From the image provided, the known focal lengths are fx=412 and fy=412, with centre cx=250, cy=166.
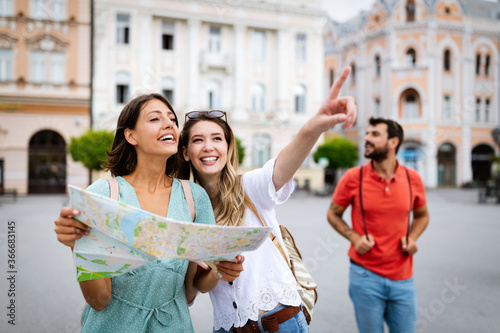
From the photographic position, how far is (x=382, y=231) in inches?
111

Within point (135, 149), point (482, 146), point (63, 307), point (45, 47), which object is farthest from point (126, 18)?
point (482, 146)

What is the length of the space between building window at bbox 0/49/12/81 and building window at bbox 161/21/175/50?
8399mm

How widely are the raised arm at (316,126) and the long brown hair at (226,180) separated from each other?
188mm

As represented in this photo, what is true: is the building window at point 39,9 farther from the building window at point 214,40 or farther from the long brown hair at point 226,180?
the long brown hair at point 226,180

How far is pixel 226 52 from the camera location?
2638 centimetres

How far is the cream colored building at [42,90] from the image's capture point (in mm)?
22281

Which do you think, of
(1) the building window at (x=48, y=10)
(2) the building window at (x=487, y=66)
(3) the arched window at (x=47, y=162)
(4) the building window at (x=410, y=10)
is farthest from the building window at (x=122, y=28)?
(2) the building window at (x=487, y=66)

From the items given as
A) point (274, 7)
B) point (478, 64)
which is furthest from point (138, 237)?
point (478, 64)

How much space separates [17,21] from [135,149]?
25137mm

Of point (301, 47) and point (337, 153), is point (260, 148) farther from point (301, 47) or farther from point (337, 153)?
point (301, 47)

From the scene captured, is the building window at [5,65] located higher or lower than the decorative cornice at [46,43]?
lower

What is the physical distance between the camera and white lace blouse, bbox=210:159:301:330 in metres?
1.77

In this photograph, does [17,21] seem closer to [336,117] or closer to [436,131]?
[336,117]

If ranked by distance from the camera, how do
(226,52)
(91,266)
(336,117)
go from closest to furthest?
(91,266) → (336,117) → (226,52)
